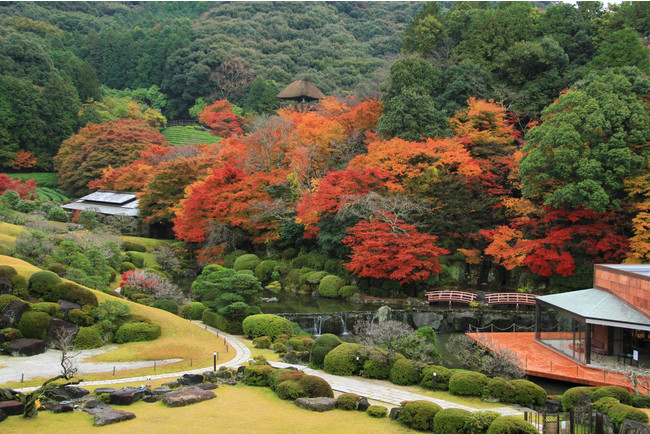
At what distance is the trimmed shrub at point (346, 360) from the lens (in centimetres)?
1784

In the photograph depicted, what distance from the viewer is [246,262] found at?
126 feet

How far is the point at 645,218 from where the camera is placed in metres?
26.1

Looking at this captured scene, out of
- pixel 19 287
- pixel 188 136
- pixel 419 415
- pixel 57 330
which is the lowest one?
pixel 419 415

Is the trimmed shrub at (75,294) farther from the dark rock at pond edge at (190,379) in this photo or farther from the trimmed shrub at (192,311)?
the dark rock at pond edge at (190,379)

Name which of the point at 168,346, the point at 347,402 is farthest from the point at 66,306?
the point at 347,402

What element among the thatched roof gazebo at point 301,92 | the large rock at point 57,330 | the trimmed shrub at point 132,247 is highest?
the thatched roof gazebo at point 301,92

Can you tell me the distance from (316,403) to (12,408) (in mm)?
6784

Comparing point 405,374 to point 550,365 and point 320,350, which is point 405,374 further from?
point 550,365

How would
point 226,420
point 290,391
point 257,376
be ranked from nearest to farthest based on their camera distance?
point 226,420 < point 290,391 < point 257,376

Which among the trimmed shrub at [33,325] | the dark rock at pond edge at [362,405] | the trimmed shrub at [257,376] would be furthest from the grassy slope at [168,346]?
the dark rock at pond edge at [362,405]

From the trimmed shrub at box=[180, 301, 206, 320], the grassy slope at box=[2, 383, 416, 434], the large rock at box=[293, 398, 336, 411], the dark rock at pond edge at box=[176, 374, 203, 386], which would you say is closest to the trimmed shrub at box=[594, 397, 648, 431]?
the grassy slope at box=[2, 383, 416, 434]

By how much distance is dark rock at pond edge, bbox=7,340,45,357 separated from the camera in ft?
55.6

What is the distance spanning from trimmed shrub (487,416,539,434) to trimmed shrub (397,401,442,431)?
4.62ft

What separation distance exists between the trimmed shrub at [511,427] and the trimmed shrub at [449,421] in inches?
26.9
